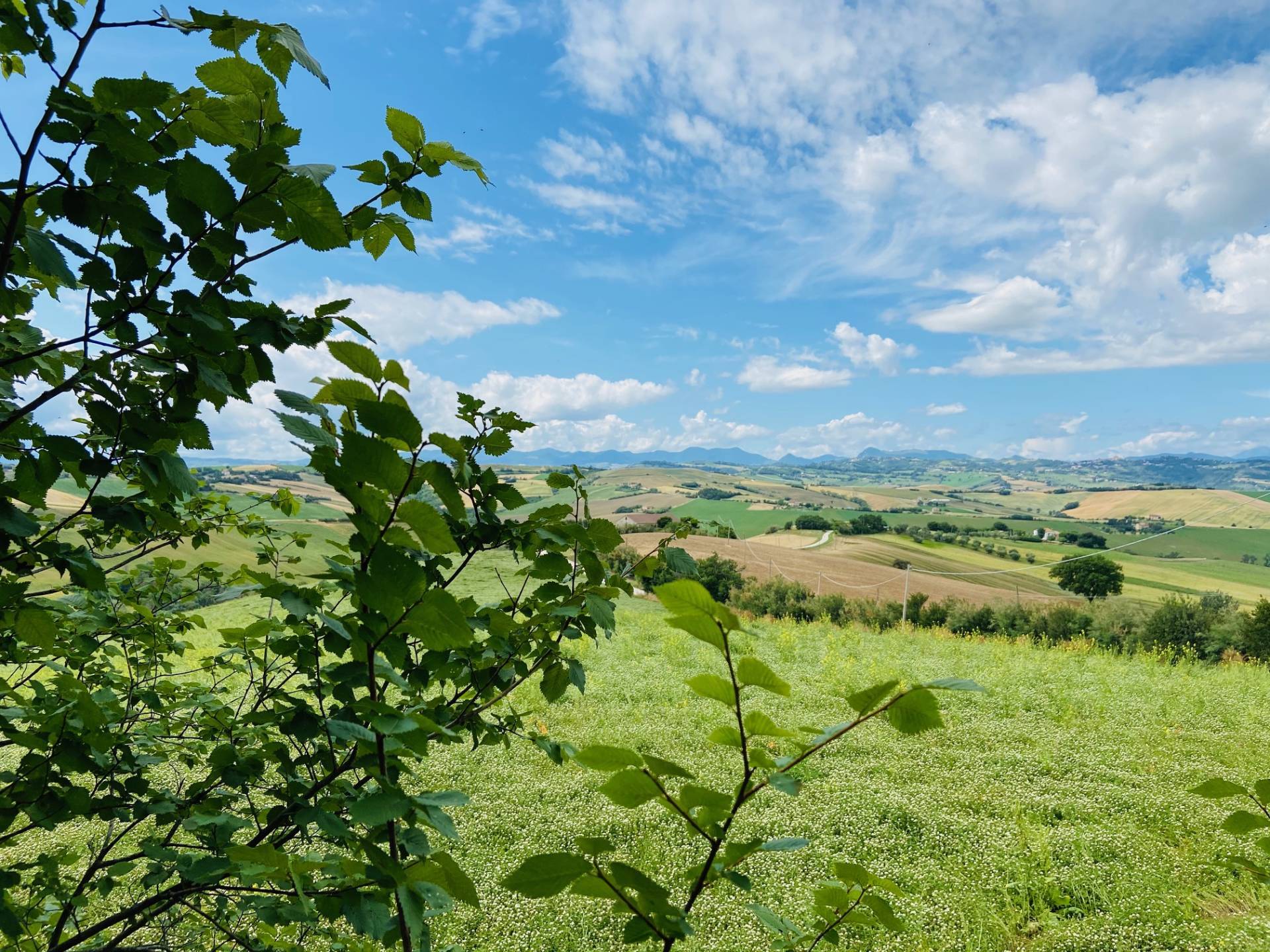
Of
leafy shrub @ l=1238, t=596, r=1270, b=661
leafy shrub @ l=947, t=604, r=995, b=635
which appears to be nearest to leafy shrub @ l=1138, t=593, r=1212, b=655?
leafy shrub @ l=1238, t=596, r=1270, b=661

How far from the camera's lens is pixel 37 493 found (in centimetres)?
99

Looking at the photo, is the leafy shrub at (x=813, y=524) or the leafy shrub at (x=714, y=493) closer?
the leafy shrub at (x=813, y=524)

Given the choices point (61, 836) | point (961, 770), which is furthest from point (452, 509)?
point (61, 836)

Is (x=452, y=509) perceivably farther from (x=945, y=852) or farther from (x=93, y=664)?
(x=945, y=852)

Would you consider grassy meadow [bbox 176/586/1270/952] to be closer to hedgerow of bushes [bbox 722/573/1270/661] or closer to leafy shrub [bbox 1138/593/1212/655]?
hedgerow of bushes [bbox 722/573/1270/661]

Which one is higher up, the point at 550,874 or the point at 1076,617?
the point at 550,874

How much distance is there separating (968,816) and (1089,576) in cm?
2367

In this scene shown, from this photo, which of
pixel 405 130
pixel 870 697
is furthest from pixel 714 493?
pixel 870 697

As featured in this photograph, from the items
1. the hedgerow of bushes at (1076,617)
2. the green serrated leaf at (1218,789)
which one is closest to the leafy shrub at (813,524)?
the hedgerow of bushes at (1076,617)

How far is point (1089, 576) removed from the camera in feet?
75.3

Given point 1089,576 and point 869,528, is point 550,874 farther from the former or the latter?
point 869,528

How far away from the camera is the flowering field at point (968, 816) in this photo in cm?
355

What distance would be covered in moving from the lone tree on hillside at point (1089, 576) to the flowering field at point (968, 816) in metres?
16.8

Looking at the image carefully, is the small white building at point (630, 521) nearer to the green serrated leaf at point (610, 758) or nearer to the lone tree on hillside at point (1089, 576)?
the green serrated leaf at point (610, 758)
